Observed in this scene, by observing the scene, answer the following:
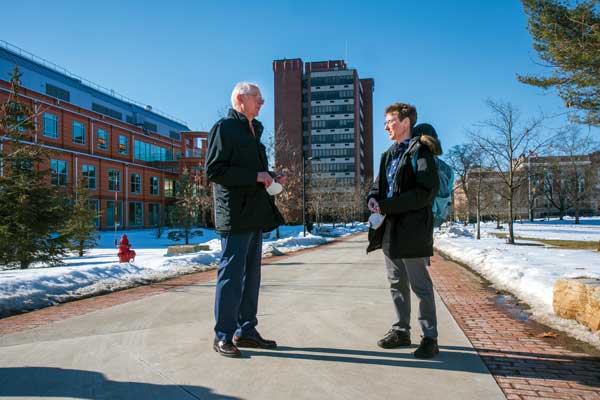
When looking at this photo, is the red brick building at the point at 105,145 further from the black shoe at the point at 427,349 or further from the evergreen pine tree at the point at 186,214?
the black shoe at the point at 427,349

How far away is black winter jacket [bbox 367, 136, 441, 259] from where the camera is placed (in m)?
3.17

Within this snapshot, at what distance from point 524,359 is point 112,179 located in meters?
46.1

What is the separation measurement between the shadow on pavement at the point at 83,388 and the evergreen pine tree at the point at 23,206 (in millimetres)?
11010

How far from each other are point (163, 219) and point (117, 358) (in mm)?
49202

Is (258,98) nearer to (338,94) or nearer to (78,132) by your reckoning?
(78,132)

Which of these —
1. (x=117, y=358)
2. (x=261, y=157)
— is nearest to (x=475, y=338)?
(x=261, y=157)

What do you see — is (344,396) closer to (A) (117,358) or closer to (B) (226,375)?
(B) (226,375)

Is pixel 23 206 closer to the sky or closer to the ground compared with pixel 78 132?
closer to the ground

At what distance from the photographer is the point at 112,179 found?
144 feet

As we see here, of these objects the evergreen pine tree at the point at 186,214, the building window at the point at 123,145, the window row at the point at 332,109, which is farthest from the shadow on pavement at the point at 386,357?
A: the window row at the point at 332,109

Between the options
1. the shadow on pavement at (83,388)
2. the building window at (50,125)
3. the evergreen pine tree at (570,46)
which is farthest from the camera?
the building window at (50,125)

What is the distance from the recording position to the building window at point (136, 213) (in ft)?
153

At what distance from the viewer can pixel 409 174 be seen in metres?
3.32

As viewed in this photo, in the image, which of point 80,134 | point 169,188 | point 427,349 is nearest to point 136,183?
point 169,188
